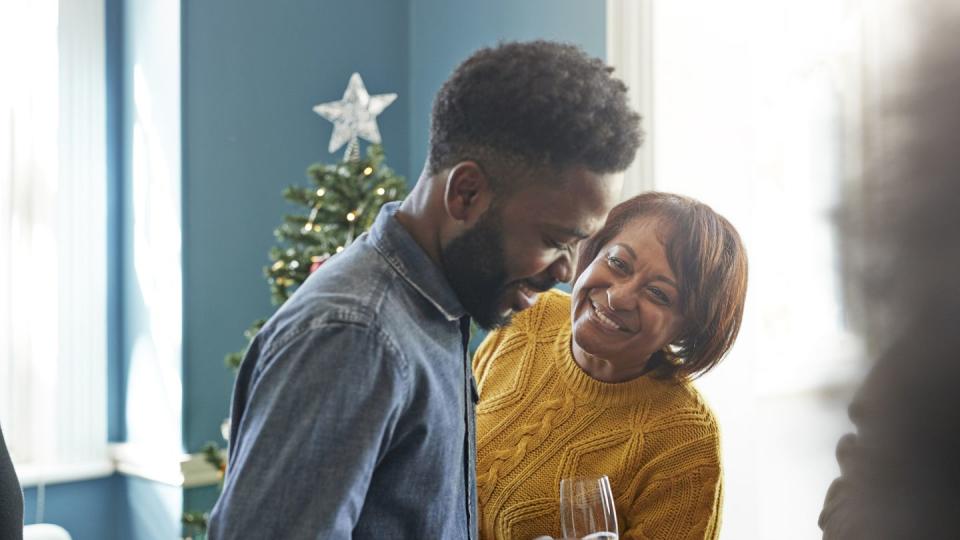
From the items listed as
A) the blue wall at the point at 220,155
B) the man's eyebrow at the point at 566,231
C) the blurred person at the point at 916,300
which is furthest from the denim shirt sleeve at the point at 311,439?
the blue wall at the point at 220,155

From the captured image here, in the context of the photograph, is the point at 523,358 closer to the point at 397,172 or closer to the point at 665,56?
the point at 665,56

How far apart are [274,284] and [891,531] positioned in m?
2.27

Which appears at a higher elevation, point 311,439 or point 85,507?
point 311,439

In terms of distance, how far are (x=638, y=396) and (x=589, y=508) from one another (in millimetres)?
286

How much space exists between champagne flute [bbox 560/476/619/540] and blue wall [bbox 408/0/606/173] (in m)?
1.48

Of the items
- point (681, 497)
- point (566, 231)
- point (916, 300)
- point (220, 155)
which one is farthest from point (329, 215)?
point (916, 300)

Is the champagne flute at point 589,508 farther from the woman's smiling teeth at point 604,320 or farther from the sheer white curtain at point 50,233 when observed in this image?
the sheer white curtain at point 50,233

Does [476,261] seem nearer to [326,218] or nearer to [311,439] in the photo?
[311,439]

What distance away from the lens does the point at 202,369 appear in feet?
9.10

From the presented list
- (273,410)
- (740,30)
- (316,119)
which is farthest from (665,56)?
(273,410)

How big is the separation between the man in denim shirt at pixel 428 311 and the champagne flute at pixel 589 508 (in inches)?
8.9

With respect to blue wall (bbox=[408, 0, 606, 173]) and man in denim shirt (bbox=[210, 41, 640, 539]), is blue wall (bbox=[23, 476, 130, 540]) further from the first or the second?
man in denim shirt (bbox=[210, 41, 640, 539])

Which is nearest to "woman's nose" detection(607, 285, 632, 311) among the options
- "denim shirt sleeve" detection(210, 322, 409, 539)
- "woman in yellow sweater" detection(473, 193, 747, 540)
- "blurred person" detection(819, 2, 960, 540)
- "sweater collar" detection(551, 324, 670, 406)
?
"woman in yellow sweater" detection(473, 193, 747, 540)

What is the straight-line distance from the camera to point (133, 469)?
2818mm
